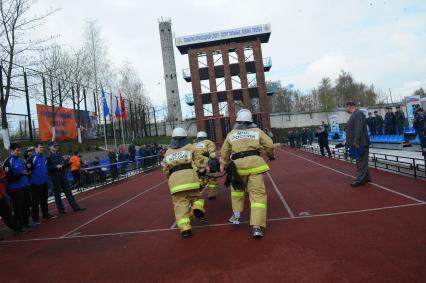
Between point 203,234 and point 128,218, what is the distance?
9.84 feet

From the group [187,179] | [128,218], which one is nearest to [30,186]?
[128,218]

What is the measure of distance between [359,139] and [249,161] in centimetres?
448

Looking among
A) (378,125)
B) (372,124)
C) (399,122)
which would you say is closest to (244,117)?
(399,122)

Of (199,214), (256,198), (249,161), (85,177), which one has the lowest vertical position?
(199,214)

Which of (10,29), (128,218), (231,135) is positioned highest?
(10,29)

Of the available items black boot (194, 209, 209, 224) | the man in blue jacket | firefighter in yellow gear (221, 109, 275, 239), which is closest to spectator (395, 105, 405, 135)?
firefighter in yellow gear (221, 109, 275, 239)

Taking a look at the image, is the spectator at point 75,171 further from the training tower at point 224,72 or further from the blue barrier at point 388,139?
the training tower at point 224,72

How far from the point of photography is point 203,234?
20.7 feet

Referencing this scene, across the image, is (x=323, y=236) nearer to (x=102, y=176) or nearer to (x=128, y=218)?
(x=128, y=218)

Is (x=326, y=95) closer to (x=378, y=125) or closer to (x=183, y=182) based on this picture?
(x=378, y=125)

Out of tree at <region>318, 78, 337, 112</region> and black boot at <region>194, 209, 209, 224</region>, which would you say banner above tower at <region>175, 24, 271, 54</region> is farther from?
black boot at <region>194, 209, 209, 224</region>

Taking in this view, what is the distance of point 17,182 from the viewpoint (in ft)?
27.9

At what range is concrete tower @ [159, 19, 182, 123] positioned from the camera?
61562 millimetres

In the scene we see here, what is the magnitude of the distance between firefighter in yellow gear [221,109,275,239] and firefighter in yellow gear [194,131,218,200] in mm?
1021
